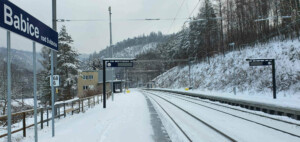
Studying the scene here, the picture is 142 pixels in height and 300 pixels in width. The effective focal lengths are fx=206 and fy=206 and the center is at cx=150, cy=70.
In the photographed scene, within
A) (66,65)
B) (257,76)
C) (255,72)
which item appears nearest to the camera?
(257,76)

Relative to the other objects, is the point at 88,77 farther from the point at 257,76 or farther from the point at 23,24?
the point at 23,24

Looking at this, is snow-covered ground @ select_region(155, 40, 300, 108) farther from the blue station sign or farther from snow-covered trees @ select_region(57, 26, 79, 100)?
snow-covered trees @ select_region(57, 26, 79, 100)

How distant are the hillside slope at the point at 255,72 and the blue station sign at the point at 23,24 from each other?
21444 mm

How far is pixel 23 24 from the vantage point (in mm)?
4652

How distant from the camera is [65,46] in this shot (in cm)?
3491

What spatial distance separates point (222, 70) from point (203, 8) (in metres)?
20.5

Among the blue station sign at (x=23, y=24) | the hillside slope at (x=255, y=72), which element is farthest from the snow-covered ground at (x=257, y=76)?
the blue station sign at (x=23, y=24)

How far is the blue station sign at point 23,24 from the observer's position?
12.5 feet

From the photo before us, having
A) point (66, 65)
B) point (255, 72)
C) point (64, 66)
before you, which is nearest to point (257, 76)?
point (255, 72)

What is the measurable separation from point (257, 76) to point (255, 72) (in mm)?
1202

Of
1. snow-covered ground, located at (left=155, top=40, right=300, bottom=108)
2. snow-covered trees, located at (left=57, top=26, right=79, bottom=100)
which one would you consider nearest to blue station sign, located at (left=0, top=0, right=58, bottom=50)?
snow-covered ground, located at (left=155, top=40, right=300, bottom=108)

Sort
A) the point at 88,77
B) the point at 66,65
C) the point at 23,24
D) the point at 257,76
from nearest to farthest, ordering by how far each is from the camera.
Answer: the point at 23,24
the point at 257,76
the point at 66,65
the point at 88,77

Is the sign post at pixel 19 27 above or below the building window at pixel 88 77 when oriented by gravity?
above

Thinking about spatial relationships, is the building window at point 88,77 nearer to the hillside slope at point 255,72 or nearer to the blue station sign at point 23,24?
the hillside slope at point 255,72
